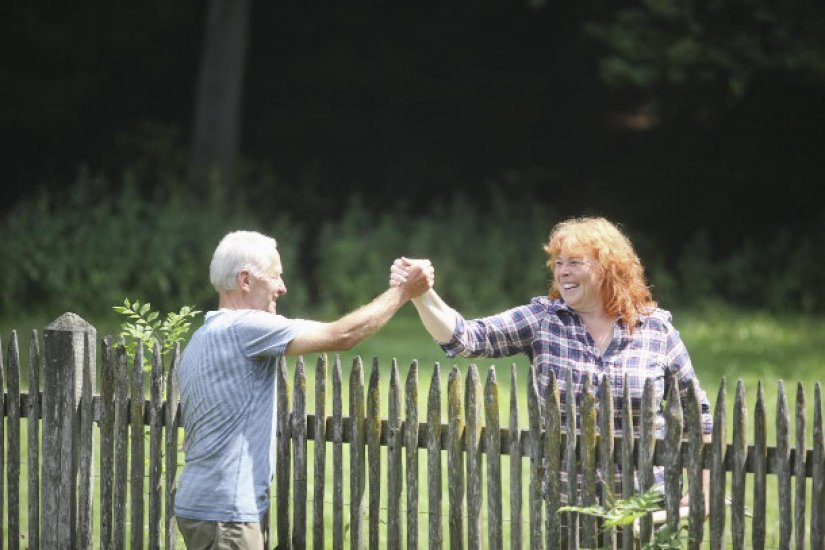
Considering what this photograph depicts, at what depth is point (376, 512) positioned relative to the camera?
5191mm

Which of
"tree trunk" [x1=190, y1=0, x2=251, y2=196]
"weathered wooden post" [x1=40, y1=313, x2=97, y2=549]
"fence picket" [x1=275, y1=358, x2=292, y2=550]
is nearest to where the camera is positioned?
"fence picket" [x1=275, y1=358, x2=292, y2=550]

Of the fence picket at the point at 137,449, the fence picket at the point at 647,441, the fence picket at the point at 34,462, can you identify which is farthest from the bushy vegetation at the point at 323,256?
the fence picket at the point at 647,441

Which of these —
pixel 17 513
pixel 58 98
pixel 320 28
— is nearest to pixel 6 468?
pixel 17 513

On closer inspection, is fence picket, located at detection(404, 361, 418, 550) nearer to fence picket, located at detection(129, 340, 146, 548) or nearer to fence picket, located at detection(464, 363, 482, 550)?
fence picket, located at detection(464, 363, 482, 550)

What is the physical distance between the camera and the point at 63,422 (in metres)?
5.61

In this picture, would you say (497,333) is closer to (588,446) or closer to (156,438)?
(588,446)

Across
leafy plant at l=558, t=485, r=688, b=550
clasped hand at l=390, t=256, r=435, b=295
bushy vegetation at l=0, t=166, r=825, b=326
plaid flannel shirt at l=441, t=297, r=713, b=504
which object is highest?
bushy vegetation at l=0, t=166, r=825, b=326

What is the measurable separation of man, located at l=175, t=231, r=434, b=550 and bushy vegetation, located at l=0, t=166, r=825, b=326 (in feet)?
38.3

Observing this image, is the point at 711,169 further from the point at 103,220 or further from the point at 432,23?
the point at 103,220

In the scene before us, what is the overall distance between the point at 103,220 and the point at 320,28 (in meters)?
8.35

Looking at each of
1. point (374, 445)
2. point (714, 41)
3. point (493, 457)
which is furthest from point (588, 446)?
point (714, 41)

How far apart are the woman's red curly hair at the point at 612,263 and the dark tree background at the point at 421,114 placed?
630 inches

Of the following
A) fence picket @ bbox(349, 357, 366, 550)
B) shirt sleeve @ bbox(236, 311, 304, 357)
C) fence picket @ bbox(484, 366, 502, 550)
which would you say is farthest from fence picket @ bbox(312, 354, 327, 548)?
fence picket @ bbox(484, 366, 502, 550)

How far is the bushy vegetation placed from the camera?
53.2 ft
